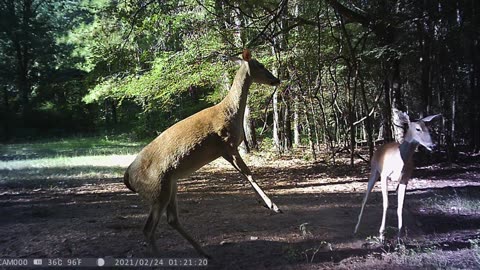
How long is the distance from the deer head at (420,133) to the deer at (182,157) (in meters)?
1.85

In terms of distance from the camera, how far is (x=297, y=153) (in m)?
17.0

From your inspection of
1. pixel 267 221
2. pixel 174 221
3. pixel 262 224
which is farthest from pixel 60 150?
pixel 174 221

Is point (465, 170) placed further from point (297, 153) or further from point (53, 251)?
point (53, 251)

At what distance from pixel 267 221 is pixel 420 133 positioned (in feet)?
8.99

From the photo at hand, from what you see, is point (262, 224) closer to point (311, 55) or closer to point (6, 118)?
point (311, 55)

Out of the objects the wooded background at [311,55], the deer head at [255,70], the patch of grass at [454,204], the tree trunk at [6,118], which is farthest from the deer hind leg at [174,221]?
the tree trunk at [6,118]

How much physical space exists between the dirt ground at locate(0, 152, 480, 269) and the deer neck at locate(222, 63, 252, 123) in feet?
5.43

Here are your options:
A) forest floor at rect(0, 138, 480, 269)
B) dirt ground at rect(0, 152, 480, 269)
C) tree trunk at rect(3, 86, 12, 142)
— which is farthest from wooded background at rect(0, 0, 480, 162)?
tree trunk at rect(3, 86, 12, 142)

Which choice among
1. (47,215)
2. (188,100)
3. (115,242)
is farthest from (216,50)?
(188,100)

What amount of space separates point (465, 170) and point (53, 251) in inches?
380

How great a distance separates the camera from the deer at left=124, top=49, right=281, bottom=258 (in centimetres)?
444

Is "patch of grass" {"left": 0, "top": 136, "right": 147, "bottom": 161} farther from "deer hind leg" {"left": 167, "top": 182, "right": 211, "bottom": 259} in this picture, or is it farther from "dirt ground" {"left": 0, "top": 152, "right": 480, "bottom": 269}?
"deer hind leg" {"left": 167, "top": 182, "right": 211, "bottom": 259}

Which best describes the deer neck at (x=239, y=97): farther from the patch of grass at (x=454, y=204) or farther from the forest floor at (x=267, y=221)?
the patch of grass at (x=454, y=204)

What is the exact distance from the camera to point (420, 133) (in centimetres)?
475
